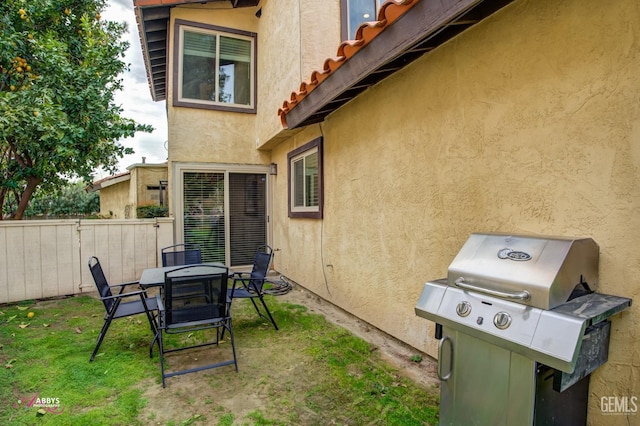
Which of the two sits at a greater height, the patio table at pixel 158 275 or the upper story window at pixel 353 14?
the upper story window at pixel 353 14

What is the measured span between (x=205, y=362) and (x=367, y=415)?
1.91 m

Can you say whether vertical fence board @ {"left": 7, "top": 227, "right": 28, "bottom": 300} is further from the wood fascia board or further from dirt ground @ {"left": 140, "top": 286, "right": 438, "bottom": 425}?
the wood fascia board

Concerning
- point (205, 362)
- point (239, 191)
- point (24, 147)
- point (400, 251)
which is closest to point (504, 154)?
point (400, 251)

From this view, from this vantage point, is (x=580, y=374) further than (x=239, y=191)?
No

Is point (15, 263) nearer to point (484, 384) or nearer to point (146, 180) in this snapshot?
point (146, 180)

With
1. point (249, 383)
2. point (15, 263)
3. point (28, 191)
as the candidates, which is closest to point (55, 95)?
point (28, 191)

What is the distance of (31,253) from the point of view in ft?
18.6

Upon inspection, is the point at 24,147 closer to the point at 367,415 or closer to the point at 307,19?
the point at 307,19

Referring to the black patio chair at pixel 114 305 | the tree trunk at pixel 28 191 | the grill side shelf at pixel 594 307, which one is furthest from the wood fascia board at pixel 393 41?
the tree trunk at pixel 28 191

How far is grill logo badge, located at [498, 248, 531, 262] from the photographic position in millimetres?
1887

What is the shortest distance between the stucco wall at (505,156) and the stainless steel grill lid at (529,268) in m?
0.24

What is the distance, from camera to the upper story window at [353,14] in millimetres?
5668

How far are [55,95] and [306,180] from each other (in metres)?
4.49

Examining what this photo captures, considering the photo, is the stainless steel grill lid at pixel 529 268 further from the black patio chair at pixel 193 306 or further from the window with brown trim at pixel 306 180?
the window with brown trim at pixel 306 180
